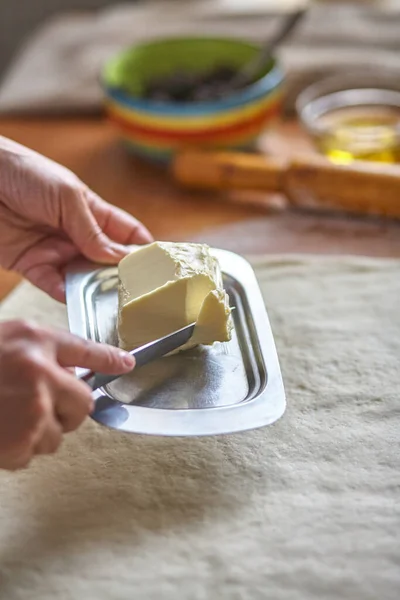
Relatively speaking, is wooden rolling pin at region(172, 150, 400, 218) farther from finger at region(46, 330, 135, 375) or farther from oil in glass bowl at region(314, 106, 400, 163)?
finger at region(46, 330, 135, 375)

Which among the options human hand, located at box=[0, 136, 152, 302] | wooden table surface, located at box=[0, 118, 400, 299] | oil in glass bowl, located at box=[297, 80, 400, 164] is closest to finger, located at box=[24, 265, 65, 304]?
human hand, located at box=[0, 136, 152, 302]

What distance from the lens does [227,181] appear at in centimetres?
147

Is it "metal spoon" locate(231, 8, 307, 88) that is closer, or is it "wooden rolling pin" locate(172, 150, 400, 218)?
"wooden rolling pin" locate(172, 150, 400, 218)

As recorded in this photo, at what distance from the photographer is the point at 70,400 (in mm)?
784

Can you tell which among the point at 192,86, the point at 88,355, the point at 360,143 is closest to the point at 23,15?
the point at 192,86

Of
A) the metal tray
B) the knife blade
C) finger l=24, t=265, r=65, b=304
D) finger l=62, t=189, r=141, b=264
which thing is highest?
finger l=62, t=189, r=141, b=264

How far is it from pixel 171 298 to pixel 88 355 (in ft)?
0.49

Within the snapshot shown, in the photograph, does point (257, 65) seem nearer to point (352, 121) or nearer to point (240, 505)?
point (352, 121)

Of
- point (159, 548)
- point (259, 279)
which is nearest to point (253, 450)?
point (159, 548)

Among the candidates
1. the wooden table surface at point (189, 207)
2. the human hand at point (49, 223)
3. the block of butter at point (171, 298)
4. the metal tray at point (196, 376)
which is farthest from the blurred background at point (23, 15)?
the block of butter at point (171, 298)

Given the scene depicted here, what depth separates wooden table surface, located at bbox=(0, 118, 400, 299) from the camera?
1.36m

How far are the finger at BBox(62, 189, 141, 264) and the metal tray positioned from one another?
0.02 meters

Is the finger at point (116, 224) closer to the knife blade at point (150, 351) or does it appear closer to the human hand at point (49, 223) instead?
the human hand at point (49, 223)

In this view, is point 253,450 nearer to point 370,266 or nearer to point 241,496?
point 241,496
